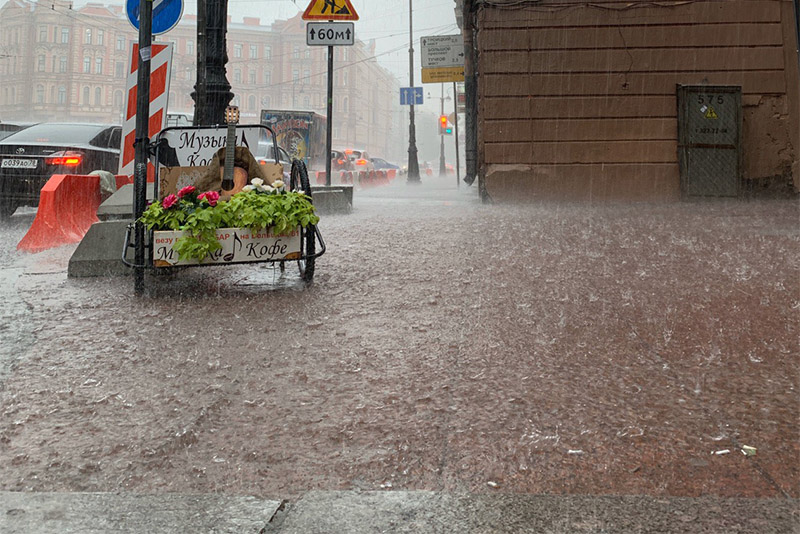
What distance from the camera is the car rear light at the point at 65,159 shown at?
11.0 meters

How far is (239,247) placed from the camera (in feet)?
17.9

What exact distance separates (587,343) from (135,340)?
97.2 inches

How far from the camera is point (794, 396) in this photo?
3.21 meters

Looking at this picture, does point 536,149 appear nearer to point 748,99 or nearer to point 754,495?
point 748,99

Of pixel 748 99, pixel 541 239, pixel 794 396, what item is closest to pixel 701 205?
pixel 748 99

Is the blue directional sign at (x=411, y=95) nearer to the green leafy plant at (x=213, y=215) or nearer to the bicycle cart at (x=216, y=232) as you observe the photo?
the bicycle cart at (x=216, y=232)

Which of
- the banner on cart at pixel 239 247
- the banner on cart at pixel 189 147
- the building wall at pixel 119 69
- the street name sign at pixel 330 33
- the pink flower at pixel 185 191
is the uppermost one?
the building wall at pixel 119 69

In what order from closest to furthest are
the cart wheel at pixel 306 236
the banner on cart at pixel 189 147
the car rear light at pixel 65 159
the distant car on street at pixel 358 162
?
1. the cart wheel at pixel 306 236
2. the banner on cart at pixel 189 147
3. the car rear light at pixel 65 159
4. the distant car on street at pixel 358 162

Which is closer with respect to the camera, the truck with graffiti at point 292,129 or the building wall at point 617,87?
the building wall at point 617,87

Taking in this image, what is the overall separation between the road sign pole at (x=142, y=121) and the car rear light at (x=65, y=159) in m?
6.12

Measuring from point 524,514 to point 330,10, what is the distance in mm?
11603

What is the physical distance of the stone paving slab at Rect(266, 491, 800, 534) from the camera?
2.08 m

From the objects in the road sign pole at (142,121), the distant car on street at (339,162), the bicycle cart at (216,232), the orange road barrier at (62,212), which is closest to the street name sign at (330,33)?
the orange road barrier at (62,212)

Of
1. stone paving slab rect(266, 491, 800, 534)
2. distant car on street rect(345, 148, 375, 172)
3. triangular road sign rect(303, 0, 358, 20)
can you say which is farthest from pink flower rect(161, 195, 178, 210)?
distant car on street rect(345, 148, 375, 172)
